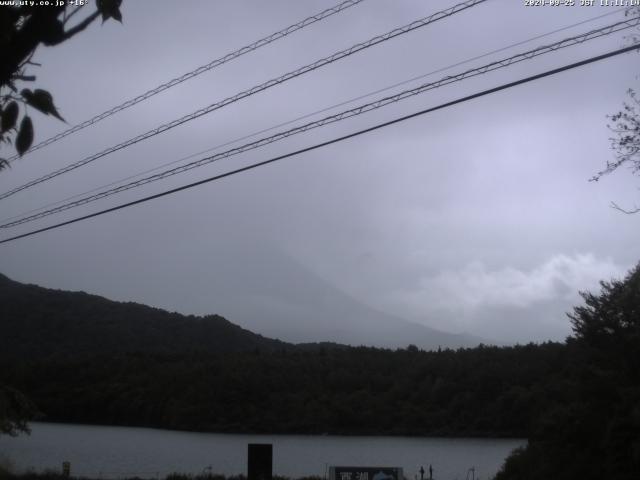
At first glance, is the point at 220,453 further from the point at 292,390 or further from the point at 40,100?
the point at 40,100

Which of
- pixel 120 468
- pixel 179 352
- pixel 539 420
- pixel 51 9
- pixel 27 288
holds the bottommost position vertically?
pixel 120 468

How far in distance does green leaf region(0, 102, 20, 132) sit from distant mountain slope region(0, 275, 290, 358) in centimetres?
7795

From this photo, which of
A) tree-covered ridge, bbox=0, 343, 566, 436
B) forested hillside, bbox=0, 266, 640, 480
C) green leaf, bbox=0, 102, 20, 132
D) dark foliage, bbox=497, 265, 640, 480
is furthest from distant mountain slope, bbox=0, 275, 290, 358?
green leaf, bbox=0, 102, 20, 132

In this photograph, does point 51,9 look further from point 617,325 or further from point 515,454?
point 515,454

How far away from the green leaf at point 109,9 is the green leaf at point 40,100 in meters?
0.58

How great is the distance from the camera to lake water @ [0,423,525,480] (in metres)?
41.7

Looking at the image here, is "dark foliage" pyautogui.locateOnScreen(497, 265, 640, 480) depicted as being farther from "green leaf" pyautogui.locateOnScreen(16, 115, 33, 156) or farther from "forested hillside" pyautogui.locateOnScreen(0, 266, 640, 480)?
"forested hillside" pyautogui.locateOnScreen(0, 266, 640, 480)

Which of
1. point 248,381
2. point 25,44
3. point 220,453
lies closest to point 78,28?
point 25,44

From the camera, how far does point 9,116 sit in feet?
12.7

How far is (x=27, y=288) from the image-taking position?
84.2m

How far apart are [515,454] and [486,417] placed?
3561cm

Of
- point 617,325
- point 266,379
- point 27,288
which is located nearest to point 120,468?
point 617,325

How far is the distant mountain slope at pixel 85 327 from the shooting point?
259ft

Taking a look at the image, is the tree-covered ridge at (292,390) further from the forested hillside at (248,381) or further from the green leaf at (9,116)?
the green leaf at (9,116)
